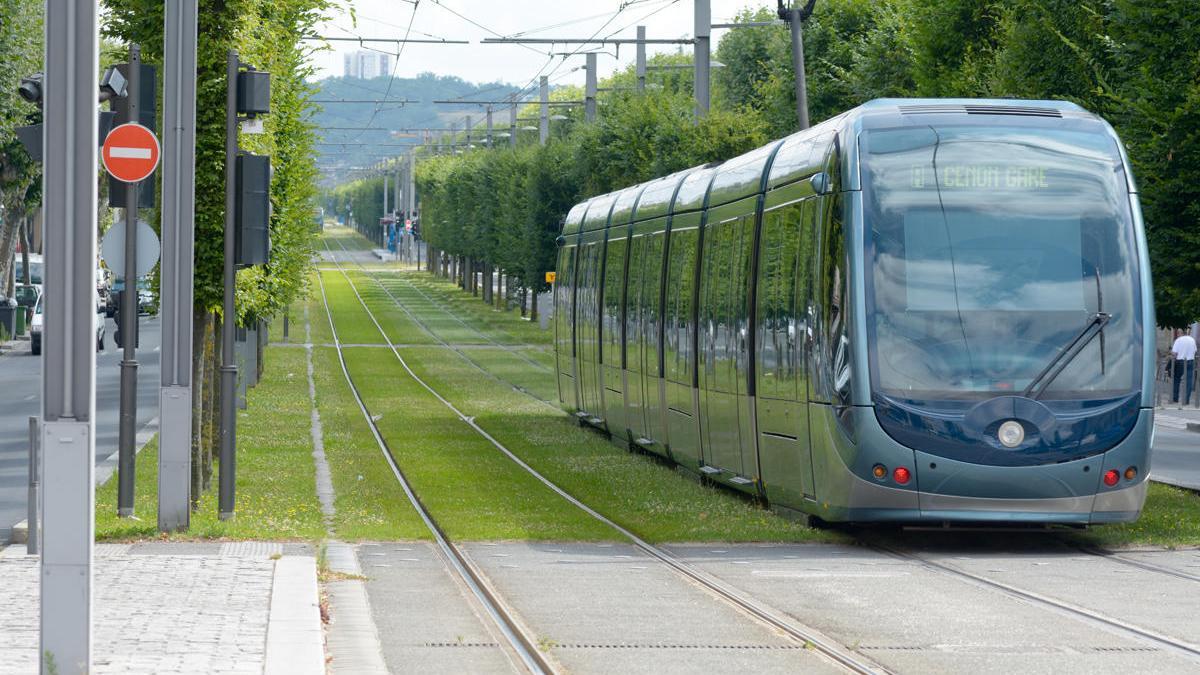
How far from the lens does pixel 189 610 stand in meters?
11.0

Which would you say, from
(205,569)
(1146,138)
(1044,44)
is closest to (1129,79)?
(1146,138)

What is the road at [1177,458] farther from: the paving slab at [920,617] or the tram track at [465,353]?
the tram track at [465,353]

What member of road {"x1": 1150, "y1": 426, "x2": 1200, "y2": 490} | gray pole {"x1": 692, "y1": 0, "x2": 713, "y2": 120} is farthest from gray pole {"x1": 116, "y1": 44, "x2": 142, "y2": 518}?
gray pole {"x1": 692, "y1": 0, "x2": 713, "y2": 120}

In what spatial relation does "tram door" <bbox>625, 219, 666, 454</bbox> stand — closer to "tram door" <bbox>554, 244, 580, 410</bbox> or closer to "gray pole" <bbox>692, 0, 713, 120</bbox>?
"tram door" <bbox>554, 244, 580, 410</bbox>

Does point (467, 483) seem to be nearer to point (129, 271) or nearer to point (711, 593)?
point (129, 271)

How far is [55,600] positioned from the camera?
316 inches

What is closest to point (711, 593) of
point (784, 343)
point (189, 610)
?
point (189, 610)

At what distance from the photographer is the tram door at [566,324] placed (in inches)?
1243

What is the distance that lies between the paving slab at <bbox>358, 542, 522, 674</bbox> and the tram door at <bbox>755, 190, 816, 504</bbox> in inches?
123

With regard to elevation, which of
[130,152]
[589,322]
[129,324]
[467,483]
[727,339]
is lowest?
[467,483]

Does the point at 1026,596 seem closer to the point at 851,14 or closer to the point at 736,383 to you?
the point at 736,383

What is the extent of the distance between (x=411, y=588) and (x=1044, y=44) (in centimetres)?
1454

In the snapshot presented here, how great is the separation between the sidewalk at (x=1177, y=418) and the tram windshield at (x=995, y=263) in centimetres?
1812

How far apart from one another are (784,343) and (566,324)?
15.4 meters
